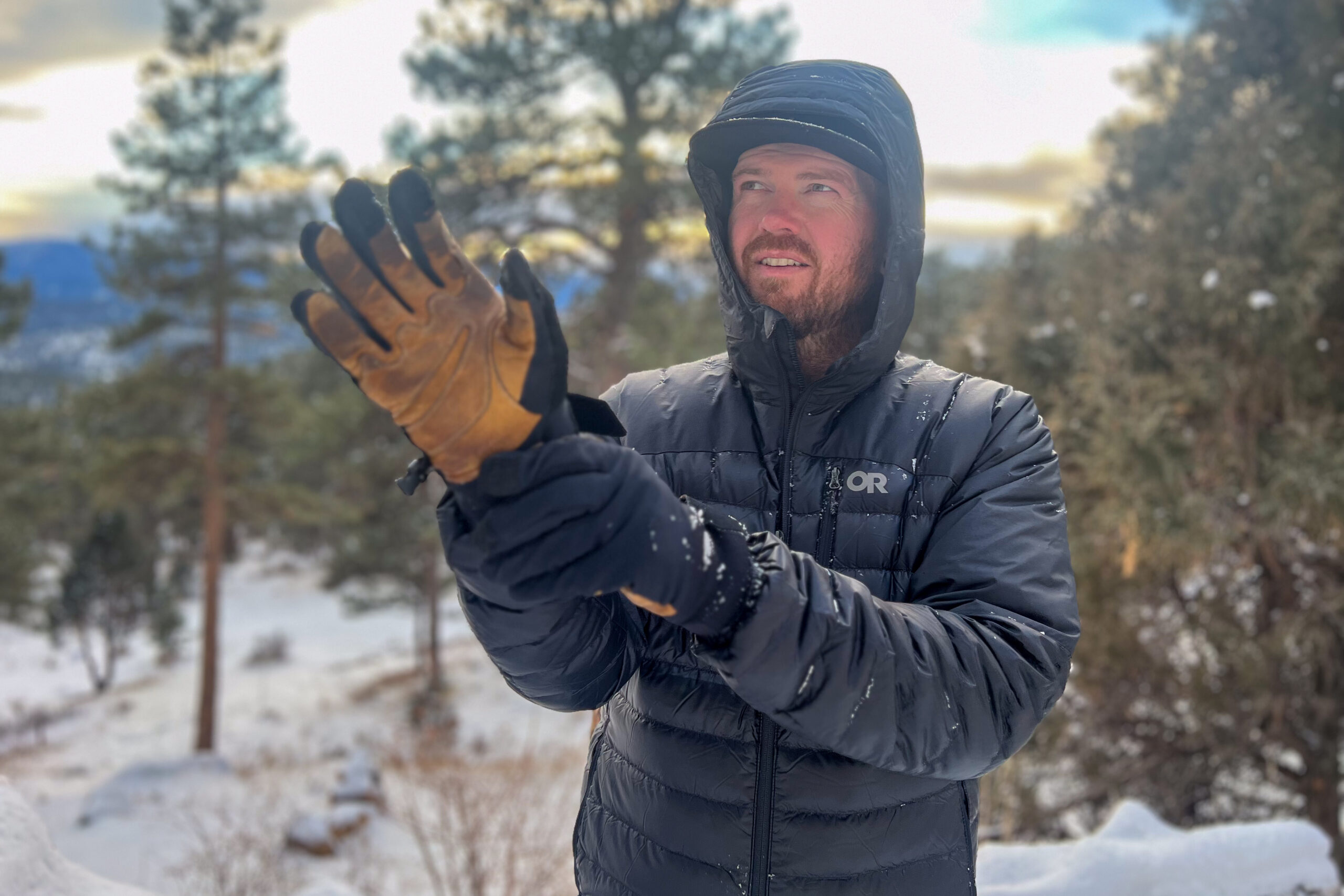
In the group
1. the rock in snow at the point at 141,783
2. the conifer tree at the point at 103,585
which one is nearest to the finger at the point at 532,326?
the rock in snow at the point at 141,783

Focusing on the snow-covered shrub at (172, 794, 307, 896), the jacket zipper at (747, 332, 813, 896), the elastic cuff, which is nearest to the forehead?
the jacket zipper at (747, 332, 813, 896)

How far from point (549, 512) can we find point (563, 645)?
1.40ft

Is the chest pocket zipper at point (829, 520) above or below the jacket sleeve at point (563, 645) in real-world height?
above

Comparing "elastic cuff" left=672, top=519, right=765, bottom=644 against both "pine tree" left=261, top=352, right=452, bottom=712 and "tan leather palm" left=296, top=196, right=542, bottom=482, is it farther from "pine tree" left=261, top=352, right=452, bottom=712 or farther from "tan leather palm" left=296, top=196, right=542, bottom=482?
"pine tree" left=261, top=352, right=452, bottom=712

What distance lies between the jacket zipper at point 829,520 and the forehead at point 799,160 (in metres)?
0.64

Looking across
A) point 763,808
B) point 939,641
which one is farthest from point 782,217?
point 763,808

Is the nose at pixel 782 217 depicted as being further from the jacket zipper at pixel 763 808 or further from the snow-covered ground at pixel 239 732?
the snow-covered ground at pixel 239 732

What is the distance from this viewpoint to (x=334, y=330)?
3.76ft

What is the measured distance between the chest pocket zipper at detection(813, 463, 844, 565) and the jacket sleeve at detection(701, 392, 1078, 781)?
0.15 m

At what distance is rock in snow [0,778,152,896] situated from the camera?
2092 millimetres

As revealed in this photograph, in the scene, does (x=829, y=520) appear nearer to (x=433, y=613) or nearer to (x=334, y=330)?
(x=334, y=330)

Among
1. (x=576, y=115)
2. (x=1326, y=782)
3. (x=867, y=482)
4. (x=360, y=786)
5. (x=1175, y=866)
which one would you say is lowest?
(x=360, y=786)

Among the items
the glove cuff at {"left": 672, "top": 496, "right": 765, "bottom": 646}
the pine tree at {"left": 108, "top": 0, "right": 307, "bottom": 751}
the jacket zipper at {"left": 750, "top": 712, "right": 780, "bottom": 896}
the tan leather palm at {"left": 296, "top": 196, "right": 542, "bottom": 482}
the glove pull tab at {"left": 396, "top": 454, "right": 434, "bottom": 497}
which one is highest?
the pine tree at {"left": 108, "top": 0, "right": 307, "bottom": 751}

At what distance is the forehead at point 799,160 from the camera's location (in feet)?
5.90
